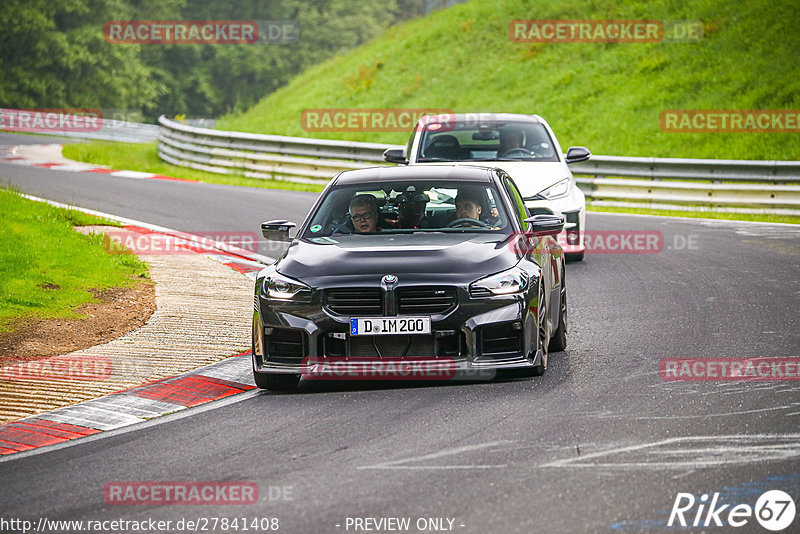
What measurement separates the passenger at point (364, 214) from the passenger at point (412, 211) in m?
0.18

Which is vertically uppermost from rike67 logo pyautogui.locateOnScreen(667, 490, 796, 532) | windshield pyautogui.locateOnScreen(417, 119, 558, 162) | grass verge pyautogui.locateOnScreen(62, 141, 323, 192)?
windshield pyautogui.locateOnScreen(417, 119, 558, 162)

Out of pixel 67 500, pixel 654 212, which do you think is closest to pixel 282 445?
pixel 67 500

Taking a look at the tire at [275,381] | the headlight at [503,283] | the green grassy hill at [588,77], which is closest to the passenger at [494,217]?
the headlight at [503,283]

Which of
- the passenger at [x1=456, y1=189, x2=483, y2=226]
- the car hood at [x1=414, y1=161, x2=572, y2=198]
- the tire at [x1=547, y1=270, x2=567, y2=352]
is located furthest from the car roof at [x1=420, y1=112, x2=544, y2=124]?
the passenger at [x1=456, y1=189, x2=483, y2=226]

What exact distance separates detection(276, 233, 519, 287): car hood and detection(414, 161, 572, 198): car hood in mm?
5558

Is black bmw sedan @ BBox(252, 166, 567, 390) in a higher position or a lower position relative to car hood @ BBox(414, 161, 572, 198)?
lower

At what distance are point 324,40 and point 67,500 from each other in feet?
252

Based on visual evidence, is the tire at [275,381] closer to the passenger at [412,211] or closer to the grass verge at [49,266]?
the passenger at [412,211]

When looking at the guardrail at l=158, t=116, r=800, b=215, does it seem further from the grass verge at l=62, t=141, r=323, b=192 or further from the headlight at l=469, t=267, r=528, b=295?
the headlight at l=469, t=267, r=528, b=295

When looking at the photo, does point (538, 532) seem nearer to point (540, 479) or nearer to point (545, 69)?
point (540, 479)

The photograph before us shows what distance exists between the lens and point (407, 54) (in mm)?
43125

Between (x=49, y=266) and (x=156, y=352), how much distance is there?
3.80 m

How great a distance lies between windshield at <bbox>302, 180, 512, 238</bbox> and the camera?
31.0ft

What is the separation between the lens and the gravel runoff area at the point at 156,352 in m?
8.62
